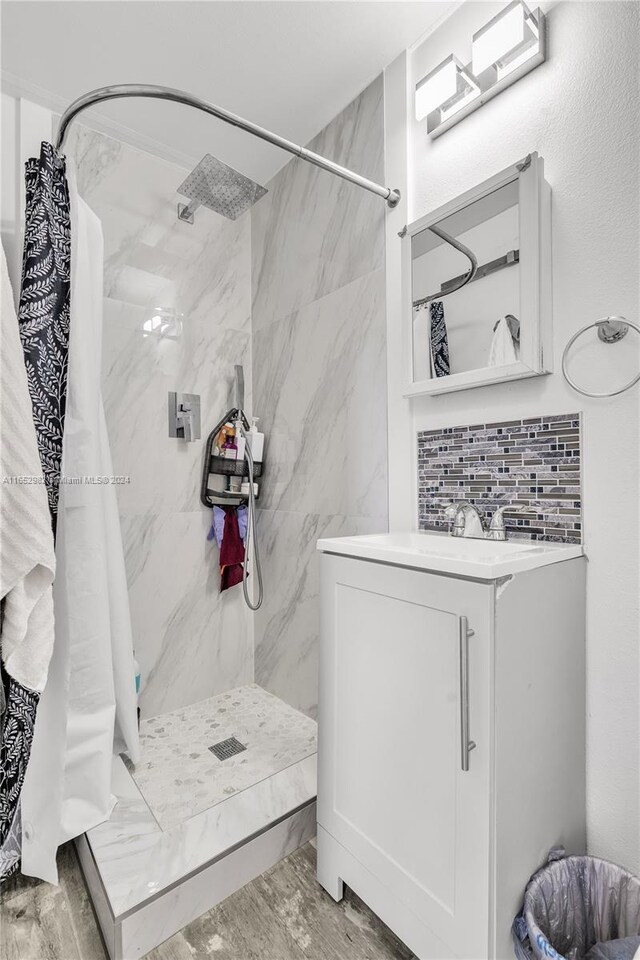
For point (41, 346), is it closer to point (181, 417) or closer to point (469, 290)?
point (181, 417)

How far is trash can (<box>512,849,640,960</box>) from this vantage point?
0.92m

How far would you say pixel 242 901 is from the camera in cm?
119

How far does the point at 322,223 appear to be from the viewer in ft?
6.08

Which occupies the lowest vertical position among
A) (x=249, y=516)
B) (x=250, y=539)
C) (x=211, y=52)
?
(x=250, y=539)

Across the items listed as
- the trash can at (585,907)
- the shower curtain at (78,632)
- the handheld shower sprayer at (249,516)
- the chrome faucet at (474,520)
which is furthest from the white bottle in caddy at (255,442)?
the trash can at (585,907)

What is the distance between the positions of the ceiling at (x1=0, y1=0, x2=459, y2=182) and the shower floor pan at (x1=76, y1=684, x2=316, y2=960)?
7.58 feet

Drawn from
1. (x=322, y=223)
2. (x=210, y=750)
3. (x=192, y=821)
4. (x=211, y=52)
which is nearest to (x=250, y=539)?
(x=210, y=750)

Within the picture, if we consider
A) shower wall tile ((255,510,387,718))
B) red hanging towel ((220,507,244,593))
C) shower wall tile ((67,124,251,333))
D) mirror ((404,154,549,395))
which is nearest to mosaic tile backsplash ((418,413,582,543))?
mirror ((404,154,549,395))

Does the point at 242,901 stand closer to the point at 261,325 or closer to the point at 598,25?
the point at 261,325

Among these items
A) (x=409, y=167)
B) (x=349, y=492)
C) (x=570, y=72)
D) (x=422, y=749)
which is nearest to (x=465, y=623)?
(x=422, y=749)

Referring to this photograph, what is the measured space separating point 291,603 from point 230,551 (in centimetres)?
35

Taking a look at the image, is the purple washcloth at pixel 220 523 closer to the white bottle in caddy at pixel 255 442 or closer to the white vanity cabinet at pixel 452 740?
the white bottle in caddy at pixel 255 442

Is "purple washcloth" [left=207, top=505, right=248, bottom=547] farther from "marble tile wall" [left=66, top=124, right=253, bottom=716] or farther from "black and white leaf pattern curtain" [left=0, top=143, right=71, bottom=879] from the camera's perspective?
"black and white leaf pattern curtain" [left=0, top=143, right=71, bottom=879]

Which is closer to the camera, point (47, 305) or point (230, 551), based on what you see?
point (47, 305)
